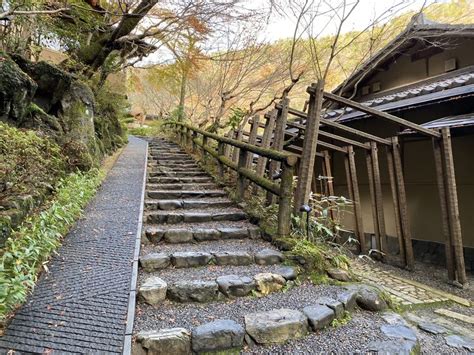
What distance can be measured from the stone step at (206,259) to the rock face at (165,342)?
3.40 feet

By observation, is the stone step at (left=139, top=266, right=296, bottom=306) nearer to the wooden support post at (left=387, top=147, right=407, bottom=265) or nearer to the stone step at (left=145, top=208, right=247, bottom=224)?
the stone step at (left=145, top=208, right=247, bottom=224)

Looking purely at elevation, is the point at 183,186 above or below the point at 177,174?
below

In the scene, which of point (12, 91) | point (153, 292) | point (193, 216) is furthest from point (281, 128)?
point (12, 91)

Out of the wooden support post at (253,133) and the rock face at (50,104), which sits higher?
the rock face at (50,104)

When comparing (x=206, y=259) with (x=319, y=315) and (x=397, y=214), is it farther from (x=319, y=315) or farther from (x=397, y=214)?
(x=397, y=214)

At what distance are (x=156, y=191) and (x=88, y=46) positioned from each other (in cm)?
618

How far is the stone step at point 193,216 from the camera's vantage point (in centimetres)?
442

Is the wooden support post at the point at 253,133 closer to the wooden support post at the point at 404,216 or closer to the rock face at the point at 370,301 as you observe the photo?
the wooden support post at the point at 404,216

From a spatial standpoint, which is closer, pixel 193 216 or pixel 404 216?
pixel 193 216

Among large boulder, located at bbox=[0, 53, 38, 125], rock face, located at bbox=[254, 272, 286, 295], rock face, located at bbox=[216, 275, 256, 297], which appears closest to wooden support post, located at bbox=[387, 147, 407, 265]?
rock face, located at bbox=[254, 272, 286, 295]

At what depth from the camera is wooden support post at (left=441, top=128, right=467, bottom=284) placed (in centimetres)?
450

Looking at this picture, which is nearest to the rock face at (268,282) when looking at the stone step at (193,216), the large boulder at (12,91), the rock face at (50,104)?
the stone step at (193,216)

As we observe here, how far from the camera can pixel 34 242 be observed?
8.62 ft

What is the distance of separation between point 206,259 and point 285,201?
114 cm
